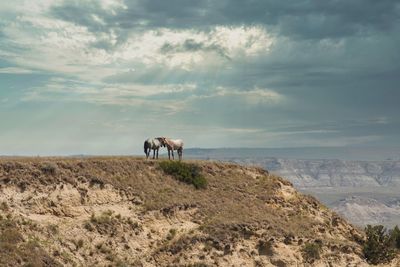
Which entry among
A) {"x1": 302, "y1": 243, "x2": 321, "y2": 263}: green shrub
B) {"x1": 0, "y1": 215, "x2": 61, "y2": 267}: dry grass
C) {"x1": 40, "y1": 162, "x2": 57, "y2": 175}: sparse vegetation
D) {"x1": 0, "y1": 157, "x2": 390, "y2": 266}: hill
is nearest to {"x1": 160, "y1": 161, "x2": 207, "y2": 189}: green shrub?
{"x1": 0, "y1": 157, "x2": 390, "y2": 266}: hill

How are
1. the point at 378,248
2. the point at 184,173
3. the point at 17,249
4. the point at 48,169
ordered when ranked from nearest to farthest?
the point at 17,249
the point at 48,169
the point at 378,248
the point at 184,173

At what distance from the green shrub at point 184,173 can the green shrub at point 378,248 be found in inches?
811

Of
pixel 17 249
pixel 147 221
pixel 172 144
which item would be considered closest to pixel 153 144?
pixel 172 144

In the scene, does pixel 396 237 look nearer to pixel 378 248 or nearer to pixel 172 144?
pixel 378 248

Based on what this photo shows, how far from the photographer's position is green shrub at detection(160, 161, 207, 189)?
60438 millimetres

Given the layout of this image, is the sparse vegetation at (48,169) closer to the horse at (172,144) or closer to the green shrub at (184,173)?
the green shrub at (184,173)

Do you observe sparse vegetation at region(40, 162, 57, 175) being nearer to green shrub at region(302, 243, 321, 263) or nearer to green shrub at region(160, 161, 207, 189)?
green shrub at region(160, 161, 207, 189)

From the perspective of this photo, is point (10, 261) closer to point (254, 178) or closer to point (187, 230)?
point (187, 230)

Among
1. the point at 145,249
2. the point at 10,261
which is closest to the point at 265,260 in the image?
the point at 145,249

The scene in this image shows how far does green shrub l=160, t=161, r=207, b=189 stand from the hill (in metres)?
0.73

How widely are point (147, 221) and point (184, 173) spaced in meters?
11.8

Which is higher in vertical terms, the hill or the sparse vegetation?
the sparse vegetation

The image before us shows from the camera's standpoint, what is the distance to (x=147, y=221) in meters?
50.3

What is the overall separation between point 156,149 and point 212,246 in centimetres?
1893
